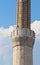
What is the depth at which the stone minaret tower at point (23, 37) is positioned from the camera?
94.6 ft

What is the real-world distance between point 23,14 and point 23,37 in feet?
6.05

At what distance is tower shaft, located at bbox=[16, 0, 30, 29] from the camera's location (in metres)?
29.7

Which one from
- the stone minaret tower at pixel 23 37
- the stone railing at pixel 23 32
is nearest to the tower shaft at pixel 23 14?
the stone minaret tower at pixel 23 37

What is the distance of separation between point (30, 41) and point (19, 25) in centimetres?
155

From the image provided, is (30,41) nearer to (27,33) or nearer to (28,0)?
(27,33)

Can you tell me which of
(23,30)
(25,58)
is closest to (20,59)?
(25,58)

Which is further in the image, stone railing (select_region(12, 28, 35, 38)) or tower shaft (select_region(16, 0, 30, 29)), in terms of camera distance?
tower shaft (select_region(16, 0, 30, 29))

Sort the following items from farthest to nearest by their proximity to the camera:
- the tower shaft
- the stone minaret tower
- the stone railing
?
the tower shaft < the stone railing < the stone minaret tower

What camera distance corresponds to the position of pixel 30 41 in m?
29.3

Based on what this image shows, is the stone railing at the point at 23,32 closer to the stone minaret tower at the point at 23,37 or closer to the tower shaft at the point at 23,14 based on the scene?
the stone minaret tower at the point at 23,37

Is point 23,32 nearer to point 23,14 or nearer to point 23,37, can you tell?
point 23,37

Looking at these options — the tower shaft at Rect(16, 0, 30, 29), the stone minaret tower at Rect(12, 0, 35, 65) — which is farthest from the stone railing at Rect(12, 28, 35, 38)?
the tower shaft at Rect(16, 0, 30, 29)

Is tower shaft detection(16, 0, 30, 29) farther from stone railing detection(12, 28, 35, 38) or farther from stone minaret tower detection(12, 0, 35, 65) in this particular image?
stone railing detection(12, 28, 35, 38)

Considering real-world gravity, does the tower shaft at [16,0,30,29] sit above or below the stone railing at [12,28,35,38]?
above
